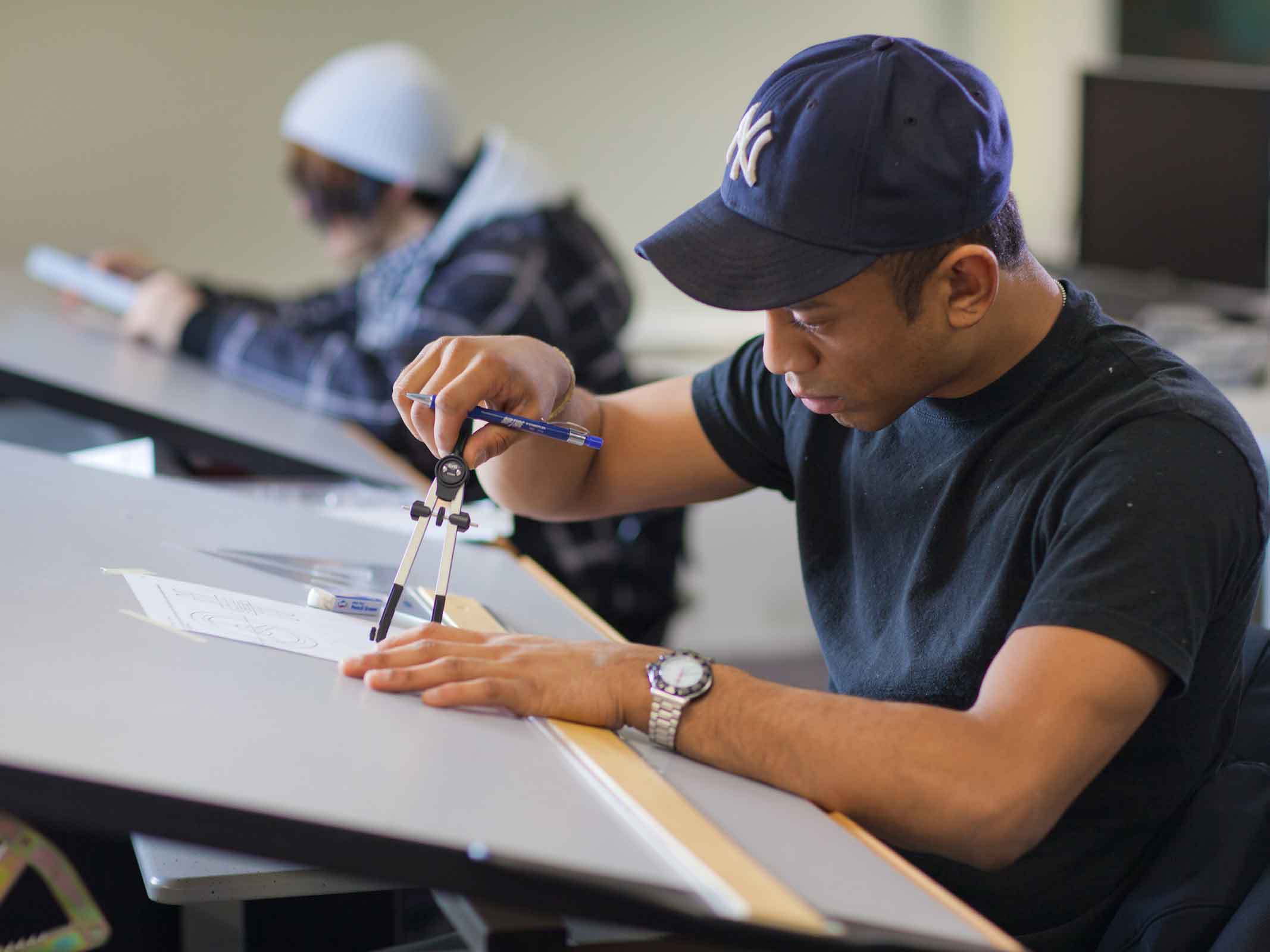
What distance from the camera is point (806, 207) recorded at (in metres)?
0.94

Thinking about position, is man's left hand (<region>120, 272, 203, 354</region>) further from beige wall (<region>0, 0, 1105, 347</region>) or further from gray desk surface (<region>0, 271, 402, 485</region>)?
beige wall (<region>0, 0, 1105, 347</region>)

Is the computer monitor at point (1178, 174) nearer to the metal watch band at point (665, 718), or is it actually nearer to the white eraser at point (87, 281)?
the white eraser at point (87, 281)

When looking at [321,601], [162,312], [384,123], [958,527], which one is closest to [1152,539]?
[958,527]

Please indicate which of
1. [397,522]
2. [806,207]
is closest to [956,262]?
[806,207]

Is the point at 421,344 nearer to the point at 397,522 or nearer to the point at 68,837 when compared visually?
the point at 397,522

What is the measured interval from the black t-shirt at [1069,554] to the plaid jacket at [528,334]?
92 centimetres

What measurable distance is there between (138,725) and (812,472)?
677 millimetres

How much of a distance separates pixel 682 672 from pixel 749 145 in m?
0.38

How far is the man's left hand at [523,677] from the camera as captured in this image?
3.00 ft

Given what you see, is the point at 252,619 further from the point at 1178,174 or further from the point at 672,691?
the point at 1178,174

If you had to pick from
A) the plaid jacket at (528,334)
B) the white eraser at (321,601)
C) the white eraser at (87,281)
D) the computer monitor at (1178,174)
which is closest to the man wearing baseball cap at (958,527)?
the white eraser at (321,601)

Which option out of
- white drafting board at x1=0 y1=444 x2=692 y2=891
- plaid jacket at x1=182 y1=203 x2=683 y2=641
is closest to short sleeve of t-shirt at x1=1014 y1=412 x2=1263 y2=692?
white drafting board at x1=0 y1=444 x2=692 y2=891

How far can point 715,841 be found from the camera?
744mm

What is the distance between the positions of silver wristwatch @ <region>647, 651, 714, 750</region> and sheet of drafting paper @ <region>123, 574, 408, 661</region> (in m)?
0.24
